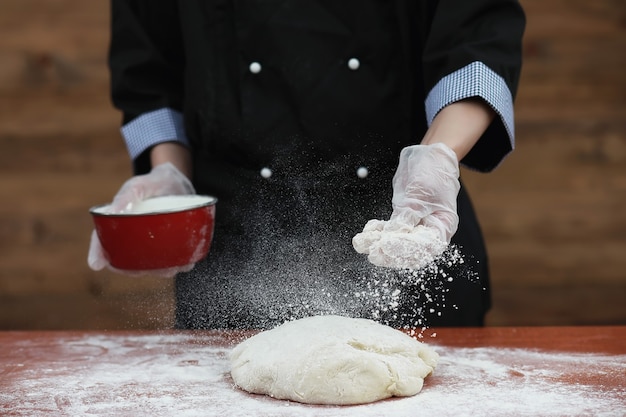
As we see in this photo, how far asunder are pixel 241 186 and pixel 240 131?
122mm

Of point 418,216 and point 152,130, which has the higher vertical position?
point 152,130

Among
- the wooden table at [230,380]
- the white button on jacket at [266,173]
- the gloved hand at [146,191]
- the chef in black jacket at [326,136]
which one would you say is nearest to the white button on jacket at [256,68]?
the chef in black jacket at [326,136]

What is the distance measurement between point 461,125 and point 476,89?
7 cm

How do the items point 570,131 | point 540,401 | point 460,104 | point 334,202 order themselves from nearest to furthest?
1. point 540,401
2. point 460,104
3. point 334,202
4. point 570,131

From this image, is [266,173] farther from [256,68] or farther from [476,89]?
[476,89]

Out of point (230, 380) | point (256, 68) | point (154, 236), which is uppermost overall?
point (256, 68)

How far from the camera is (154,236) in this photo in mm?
1463

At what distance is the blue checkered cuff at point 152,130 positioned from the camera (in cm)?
199

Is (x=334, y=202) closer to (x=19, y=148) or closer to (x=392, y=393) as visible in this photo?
(x=392, y=393)

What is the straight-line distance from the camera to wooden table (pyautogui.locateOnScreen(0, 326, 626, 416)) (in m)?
1.21

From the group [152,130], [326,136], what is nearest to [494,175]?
[326,136]

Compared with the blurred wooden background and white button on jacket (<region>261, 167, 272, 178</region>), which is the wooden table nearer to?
white button on jacket (<region>261, 167, 272, 178</region>)

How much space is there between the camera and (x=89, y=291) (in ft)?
9.27

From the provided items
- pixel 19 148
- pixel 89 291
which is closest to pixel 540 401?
pixel 89 291
